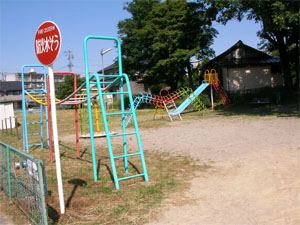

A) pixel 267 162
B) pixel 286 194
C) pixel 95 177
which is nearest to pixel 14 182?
pixel 95 177

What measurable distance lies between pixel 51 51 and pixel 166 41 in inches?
977

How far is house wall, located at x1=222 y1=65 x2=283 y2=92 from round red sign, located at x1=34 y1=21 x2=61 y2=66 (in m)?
22.9

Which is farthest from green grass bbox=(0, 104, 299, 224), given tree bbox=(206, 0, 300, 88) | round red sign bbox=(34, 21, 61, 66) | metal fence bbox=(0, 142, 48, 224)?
tree bbox=(206, 0, 300, 88)

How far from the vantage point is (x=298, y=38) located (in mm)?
21922

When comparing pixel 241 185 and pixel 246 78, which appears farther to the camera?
pixel 246 78

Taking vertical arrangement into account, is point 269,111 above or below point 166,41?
below

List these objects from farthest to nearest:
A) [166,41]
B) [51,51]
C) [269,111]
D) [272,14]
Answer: [166,41]
[269,111]
[272,14]
[51,51]

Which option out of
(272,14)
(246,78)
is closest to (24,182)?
(272,14)

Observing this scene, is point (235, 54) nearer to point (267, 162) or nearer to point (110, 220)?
point (267, 162)

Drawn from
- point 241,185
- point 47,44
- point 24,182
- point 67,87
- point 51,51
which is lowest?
point 241,185

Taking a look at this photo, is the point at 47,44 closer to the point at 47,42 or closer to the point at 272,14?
the point at 47,42

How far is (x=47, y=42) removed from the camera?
3844 millimetres

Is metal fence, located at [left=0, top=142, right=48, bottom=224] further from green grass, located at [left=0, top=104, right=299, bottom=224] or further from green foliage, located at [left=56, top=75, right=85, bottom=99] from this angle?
green foliage, located at [left=56, top=75, right=85, bottom=99]

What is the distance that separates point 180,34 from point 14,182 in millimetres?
23596
